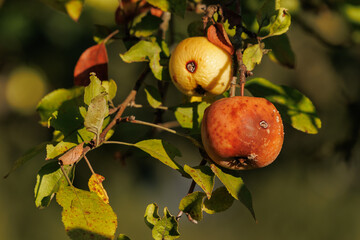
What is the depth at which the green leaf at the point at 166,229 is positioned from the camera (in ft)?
2.45

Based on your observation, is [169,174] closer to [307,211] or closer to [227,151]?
[307,211]

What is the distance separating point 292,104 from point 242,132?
0.30 meters

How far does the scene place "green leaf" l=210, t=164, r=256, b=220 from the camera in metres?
0.76

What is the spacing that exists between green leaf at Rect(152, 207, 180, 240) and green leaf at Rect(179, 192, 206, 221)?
44mm

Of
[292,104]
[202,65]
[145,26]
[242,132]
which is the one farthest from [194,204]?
[145,26]

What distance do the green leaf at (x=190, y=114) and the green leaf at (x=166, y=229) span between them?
0.78 feet

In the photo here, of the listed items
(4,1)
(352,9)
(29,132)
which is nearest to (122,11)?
(352,9)

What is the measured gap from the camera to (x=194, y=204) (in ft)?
2.57

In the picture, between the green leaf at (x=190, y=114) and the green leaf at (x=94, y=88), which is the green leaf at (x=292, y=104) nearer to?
the green leaf at (x=190, y=114)

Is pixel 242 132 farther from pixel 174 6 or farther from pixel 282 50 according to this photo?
pixel 282 50

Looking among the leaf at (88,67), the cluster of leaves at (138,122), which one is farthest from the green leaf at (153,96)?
the leaf at (88,67)

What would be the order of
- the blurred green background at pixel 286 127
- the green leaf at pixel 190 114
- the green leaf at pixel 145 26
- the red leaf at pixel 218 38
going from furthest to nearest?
the blurred green background at pixel 286 127 → the green leaf at pixel 145 26 → the green leaf at pixel 190 114 → the red leaf at pixel 218 38

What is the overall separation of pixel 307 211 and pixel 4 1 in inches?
148

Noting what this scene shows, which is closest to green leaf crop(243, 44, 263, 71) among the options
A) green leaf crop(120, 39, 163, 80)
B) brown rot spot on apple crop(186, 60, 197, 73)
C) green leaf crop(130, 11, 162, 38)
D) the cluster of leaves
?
the cluster of leaves
